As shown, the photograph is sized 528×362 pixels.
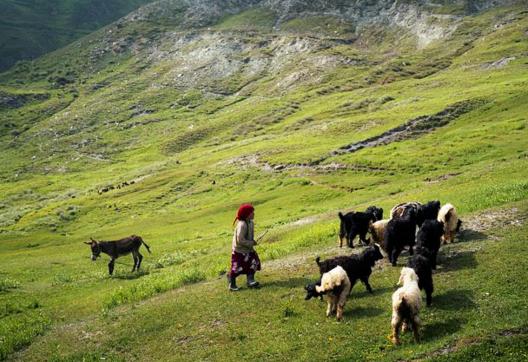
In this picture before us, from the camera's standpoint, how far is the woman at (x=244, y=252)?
23.8 metres

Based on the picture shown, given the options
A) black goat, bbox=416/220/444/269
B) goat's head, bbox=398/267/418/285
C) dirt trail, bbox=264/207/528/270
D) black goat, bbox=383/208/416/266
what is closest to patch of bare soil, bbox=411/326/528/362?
goat's head, bbox=398/267/418/285

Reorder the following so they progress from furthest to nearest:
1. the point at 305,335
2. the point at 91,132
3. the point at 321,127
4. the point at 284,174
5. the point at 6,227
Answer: the point at 91,132 < the point at 321,127 < the point at 6,227 < the point at 284,174 < the point at 305,335

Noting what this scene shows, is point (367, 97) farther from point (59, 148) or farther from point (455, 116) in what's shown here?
point (59, 148)

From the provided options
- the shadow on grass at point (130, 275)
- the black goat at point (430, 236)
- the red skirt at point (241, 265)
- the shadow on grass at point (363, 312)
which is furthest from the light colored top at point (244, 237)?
the shadow on grass at point (130, 275)

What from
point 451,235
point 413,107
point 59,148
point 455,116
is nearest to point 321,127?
point 413,107

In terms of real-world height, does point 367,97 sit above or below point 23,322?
above

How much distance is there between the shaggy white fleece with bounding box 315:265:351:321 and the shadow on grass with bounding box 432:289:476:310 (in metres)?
3.14

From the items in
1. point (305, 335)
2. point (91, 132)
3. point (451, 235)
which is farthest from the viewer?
point (91, 132)

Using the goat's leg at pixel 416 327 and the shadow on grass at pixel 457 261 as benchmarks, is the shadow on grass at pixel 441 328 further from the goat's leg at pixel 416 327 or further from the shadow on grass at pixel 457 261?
→ the shadow on grass at pixel 457 261

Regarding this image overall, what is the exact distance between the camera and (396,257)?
23172 mm

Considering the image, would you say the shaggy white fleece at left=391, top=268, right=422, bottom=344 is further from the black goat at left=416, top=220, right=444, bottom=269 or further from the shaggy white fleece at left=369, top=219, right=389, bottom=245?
the shaggy white fleece at left=369, top=219, right=389, bottom=245

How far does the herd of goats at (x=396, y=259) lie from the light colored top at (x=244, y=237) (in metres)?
3.68

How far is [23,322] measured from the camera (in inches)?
1037

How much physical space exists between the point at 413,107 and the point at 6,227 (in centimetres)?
8246
